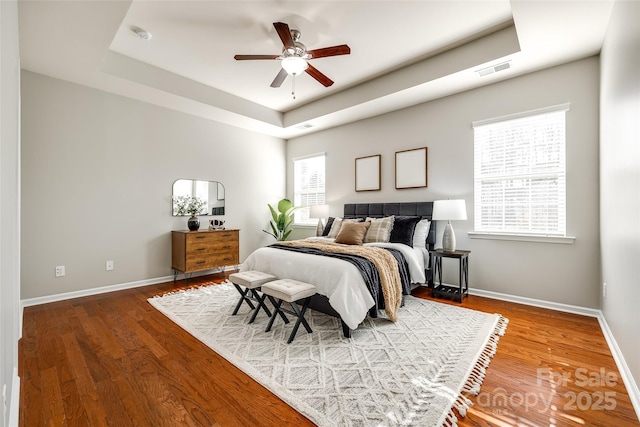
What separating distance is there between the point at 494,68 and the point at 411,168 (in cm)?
162

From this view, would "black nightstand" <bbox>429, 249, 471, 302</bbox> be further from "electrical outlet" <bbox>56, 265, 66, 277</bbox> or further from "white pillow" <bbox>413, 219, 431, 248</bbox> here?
"electrical outlet" <bbox>56, 265, 66, 277</bbox>

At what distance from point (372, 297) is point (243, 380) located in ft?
4.29

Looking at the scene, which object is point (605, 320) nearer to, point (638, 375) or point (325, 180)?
point (638, 375)

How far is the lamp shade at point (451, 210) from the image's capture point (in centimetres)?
364

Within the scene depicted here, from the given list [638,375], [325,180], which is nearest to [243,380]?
[638,375]

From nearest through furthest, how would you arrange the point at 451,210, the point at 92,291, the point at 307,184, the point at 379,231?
the point at 451,210 → the point at 92,291 → the point at 379,231 → the point at 307,184

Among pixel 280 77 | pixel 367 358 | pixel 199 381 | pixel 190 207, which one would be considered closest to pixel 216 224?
pixel 190 207

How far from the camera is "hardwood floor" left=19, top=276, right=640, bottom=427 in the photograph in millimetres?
1634

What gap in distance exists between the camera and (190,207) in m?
4.86

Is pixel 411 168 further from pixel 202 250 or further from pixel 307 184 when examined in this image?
pixel 202 250

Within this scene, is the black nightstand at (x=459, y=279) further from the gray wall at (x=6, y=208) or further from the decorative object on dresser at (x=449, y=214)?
the gray wall at (x=6, y=208)

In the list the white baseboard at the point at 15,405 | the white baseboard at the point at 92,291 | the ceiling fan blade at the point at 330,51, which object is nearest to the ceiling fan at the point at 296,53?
the ceiling fan blade at the point at 330,51

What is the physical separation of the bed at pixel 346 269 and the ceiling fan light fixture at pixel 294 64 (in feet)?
6.37

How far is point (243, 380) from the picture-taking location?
198 cm
